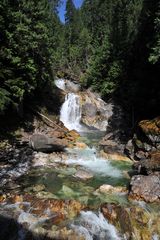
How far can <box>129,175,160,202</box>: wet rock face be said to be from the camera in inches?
542

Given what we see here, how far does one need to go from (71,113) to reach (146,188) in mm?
21330

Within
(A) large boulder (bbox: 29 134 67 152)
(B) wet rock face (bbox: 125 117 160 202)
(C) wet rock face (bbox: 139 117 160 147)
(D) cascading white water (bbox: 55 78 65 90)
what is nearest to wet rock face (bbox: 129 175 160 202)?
(B) wet rock face (bbox: 125 117 160 202)

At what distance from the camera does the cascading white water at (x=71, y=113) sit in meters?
33.8

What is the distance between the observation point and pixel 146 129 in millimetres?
19391

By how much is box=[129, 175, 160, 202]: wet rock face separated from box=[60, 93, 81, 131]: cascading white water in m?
18.6

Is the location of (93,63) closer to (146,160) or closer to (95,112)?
(95,112)

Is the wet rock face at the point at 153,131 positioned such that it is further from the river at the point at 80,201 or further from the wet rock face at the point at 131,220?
the wet rock face at the point at 131,220

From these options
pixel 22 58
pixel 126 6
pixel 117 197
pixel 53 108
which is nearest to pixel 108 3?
pixel 126 6

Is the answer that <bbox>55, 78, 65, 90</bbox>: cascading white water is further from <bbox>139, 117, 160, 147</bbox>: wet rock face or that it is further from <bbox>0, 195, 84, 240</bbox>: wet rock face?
<bbox>0, 195, 84, 240</bbox>: wet rock face

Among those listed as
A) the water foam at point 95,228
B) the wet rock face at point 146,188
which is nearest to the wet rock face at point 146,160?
the wet rock face at point 146,188

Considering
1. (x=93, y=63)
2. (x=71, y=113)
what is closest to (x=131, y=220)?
(x=71, y=113)

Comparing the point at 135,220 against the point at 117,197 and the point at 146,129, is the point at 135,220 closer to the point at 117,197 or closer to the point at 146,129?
the point at 117,197

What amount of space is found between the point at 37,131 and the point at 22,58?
6.36m

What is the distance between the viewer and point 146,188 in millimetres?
14211
